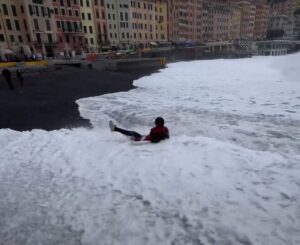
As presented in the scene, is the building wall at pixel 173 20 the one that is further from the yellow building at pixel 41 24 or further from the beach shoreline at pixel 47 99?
the beach shoreline at pixel 47 99

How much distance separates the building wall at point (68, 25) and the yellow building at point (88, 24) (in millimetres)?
2939

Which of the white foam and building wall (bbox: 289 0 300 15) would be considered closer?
the white foam

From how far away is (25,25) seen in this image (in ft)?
180

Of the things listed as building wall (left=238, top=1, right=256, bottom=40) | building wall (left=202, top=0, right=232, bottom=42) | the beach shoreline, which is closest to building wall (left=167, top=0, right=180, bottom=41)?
building wall (left=202, top=0, right=232, bottom=42)

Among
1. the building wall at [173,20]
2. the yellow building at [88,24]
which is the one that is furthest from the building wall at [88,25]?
the building wall at [173,20]

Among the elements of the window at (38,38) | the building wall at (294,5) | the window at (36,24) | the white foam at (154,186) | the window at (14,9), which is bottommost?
the white foam at (154,186)

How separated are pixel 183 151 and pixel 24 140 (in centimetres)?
626

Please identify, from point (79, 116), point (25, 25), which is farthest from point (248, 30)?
point (79, 116)

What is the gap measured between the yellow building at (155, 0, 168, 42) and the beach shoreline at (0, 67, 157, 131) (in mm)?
67421

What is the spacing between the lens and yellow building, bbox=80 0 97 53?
6781 centimetres

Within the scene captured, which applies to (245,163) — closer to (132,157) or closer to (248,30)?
(132,157)

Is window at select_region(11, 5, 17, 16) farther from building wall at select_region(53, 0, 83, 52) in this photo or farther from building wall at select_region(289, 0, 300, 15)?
building wall at select_region(289, 0, 300, 15)

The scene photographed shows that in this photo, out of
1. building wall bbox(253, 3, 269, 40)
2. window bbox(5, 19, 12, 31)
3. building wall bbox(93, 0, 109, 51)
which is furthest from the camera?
building wall bbox(253, 3, 269, 40)

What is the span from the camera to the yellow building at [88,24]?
67.8m
